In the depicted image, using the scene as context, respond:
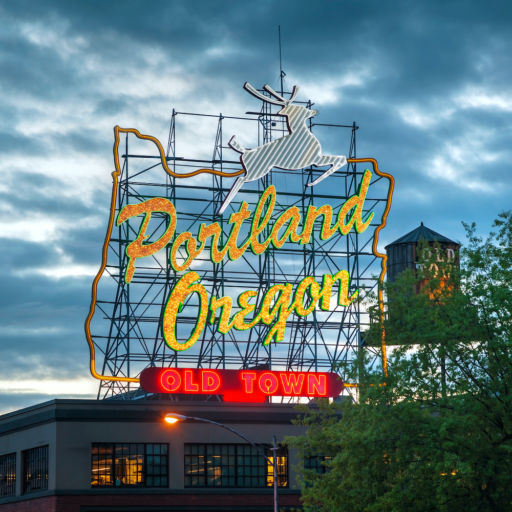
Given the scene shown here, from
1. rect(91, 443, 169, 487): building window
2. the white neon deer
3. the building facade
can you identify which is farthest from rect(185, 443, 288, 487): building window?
the white neon deer

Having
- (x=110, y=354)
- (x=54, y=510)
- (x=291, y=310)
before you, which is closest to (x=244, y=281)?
(x=291, y=310)

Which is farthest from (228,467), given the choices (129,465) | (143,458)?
(129,465)

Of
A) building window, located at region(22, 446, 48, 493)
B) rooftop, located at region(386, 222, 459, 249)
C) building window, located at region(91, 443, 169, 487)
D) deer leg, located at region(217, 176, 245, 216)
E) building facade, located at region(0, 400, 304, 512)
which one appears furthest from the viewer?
rooftop, located at region(386, 222, 459, 249)

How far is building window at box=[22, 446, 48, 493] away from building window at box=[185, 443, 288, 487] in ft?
22.2

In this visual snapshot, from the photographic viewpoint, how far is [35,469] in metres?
50.4

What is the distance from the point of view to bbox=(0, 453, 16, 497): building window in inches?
2089

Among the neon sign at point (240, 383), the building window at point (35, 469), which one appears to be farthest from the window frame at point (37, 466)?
the neon sign at point (240, 383)

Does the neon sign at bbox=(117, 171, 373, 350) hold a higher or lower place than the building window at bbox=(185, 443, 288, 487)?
higher

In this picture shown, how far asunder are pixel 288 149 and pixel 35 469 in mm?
22682

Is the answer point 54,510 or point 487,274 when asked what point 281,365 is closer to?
point 54,510

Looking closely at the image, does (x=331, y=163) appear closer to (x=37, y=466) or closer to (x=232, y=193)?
(x=232, y=193)

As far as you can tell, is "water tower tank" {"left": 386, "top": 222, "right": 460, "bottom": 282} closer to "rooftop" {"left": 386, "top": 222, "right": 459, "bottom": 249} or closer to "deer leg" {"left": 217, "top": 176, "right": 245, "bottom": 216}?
"rooftop" {"left": 386, "top": 222, "right": 459, "bottom": 249}

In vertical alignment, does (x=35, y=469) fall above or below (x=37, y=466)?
below

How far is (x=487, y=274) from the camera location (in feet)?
118
